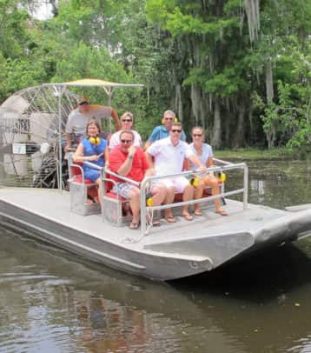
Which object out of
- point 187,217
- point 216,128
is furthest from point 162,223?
point 216,128

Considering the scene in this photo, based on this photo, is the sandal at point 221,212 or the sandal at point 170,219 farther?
the sandal at point 221,212

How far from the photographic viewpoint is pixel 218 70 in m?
23.8

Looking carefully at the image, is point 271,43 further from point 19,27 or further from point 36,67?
point 19,27

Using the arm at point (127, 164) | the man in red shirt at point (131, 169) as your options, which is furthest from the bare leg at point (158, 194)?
the arm at point (127, 164)

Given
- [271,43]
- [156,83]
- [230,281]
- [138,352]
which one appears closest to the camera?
[138,352]

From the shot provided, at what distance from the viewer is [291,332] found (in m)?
6.21

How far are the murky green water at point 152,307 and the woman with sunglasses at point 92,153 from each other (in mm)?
1219

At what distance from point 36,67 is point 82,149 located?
20693 millimetres

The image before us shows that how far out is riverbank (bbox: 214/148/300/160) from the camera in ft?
69.2

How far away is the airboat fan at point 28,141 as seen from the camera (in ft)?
40.7

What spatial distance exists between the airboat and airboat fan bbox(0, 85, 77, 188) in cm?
2

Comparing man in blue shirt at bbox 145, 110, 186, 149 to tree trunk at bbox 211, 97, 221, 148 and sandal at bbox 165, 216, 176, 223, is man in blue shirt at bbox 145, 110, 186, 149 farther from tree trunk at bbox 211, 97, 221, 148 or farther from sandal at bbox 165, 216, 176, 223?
tree trunk at bbox 211, 97, 221, 148

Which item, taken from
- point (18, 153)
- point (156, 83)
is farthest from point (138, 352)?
point (156, 83)

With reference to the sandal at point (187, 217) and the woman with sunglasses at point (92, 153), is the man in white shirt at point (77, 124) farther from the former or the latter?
the sandal at point (187, 217)
